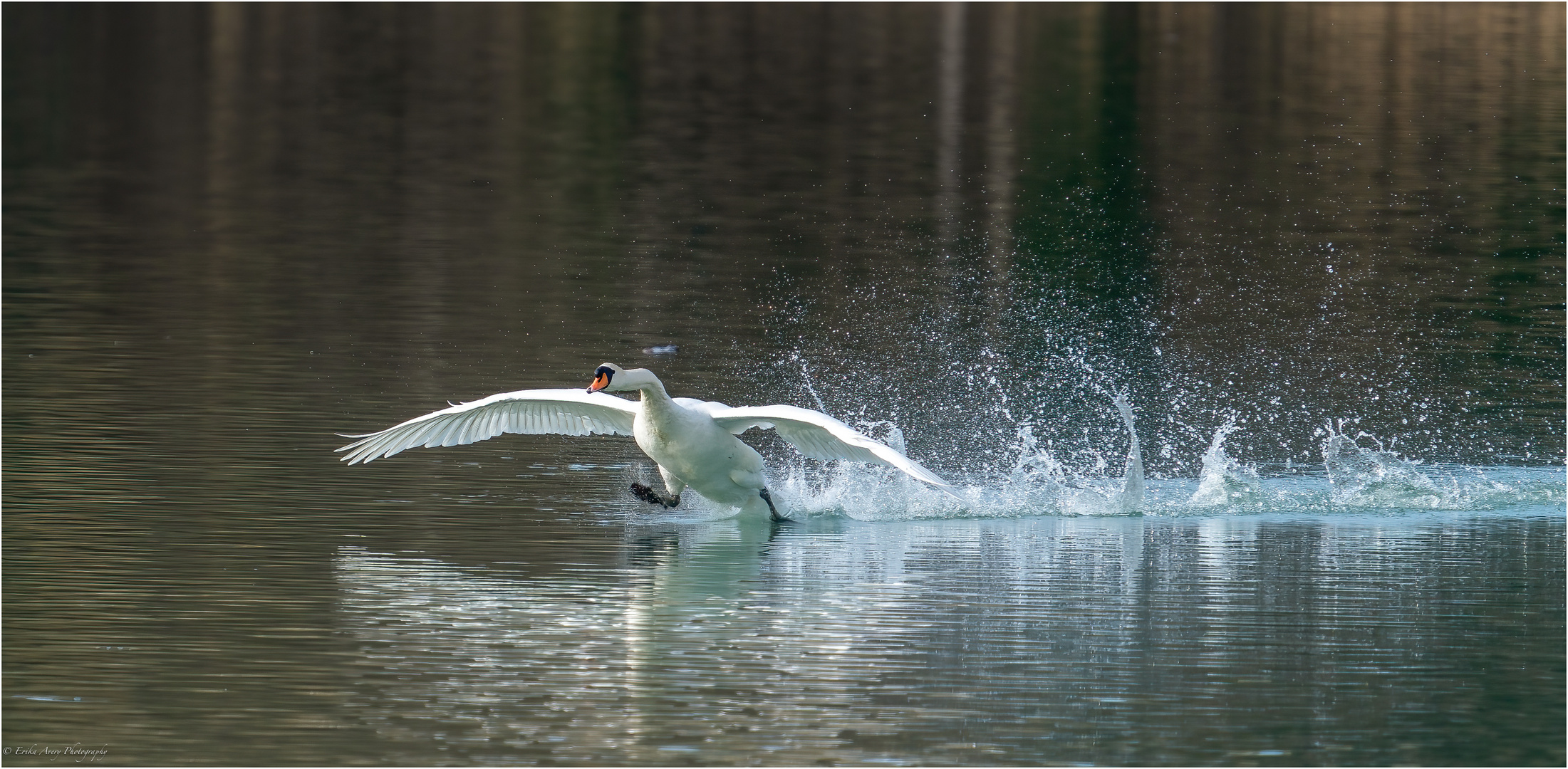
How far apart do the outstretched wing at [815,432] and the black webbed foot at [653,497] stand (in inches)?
28.1

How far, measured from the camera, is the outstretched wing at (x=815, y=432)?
1450cm

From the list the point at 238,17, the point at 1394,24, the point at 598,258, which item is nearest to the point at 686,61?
the point at 238,17

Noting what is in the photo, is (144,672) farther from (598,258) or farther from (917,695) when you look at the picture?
(598,258)

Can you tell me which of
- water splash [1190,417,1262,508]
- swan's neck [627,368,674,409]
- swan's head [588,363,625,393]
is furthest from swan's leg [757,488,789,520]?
water splash [1190,417,1262,508]

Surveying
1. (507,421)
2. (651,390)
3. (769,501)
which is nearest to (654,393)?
(651,390)

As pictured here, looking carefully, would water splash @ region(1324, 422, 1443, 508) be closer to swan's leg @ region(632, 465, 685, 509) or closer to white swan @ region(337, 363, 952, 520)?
white swan @ region(337, 363, 952, 520)

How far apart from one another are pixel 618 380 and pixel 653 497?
4.34 feet

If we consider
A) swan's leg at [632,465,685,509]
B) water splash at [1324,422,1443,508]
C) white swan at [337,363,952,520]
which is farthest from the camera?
water splash at [1324,422,1443,508]

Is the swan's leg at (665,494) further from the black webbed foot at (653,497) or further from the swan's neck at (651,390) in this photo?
the swan's neck at (651,390)

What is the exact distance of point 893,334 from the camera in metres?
23.2

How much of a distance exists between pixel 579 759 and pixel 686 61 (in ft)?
159

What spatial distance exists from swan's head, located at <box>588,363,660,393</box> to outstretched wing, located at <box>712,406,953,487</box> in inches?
24.7

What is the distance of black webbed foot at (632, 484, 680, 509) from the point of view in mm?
15969

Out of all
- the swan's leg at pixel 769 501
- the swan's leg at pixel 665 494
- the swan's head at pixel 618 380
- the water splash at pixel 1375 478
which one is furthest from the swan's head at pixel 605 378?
the water splash at pixel 1375 478
